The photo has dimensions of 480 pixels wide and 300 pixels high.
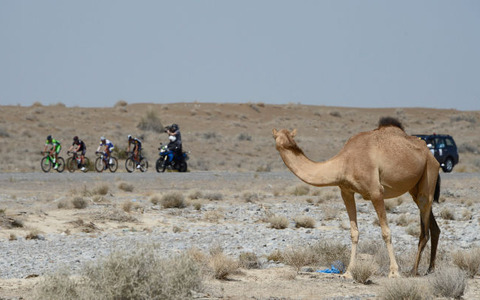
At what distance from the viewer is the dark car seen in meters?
42.2

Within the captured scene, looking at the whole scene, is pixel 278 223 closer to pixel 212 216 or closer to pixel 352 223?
pixel 212 216

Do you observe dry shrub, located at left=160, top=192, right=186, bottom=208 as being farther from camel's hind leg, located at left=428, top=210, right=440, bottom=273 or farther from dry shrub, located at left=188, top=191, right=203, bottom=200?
camel's hind leg, located at left=428, top=210, right=440, bottom=273

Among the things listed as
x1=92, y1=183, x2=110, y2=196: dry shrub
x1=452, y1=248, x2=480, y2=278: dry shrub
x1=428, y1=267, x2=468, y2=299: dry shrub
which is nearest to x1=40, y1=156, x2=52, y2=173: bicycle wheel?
x1=92, y1=183, x2=110, y2=196: dry shrub

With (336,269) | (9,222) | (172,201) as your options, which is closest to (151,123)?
(172,201)

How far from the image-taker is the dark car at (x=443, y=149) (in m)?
42.2

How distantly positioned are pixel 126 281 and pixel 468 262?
19.8ft

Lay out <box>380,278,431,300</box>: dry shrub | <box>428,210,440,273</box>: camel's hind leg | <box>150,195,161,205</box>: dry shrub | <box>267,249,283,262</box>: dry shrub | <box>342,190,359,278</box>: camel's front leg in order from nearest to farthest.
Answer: <box>380,278,431,300</box>: dry shrub, <box>342,190,359,278</box>: camel's front leg, <box>428,210,440,273</box>: camel's hind leg, <box>267,249,283,262</box>: dry shrub, <box>150,195,161,205</box>: dry shrub

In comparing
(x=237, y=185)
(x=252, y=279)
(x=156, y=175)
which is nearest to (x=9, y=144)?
(x=156, y=175)

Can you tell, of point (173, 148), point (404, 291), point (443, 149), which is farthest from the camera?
point (443, 149)

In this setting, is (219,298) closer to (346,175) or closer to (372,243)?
(346,175)

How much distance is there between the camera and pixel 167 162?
38.2 m

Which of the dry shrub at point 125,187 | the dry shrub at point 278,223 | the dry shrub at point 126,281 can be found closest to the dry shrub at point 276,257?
the dry shrub at point 126,281

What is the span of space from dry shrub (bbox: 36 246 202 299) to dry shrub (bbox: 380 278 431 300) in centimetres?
247

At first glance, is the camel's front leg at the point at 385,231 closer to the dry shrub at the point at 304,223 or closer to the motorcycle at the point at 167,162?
the dry shrub at the point at 304,223
